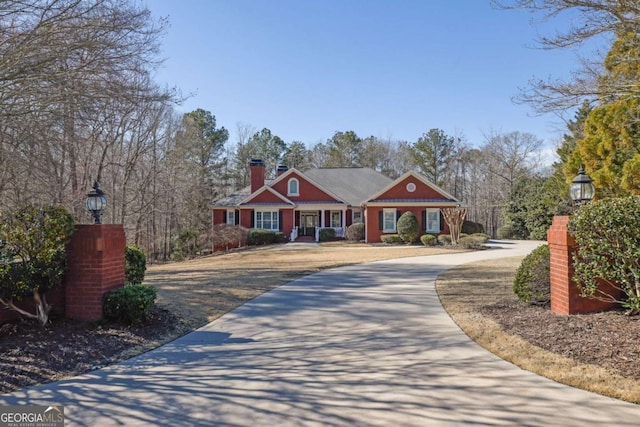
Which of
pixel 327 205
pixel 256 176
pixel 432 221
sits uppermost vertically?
pixel 256 176

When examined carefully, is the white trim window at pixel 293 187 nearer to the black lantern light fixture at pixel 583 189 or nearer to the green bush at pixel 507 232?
the green bush at pixel 507 232

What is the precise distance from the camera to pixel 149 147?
2594 centimetres

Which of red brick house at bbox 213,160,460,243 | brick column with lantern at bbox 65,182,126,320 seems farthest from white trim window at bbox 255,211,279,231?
brick column with lantern at bbox 65,182,126,320

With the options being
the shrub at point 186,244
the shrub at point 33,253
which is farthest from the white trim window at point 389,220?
the shrub at point 33,253

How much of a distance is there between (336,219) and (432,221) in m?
7.62

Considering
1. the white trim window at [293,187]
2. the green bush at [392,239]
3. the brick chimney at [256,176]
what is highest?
the brick chimney at [256,176]

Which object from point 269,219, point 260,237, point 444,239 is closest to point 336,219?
point 269,219

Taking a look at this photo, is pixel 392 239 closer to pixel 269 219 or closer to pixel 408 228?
pixel 408 228

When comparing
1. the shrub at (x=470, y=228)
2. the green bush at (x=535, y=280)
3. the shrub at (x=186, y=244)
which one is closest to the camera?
the green bush at (x=535, y=280)

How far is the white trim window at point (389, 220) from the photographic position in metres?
28.3

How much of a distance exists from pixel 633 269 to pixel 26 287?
7.67 metres

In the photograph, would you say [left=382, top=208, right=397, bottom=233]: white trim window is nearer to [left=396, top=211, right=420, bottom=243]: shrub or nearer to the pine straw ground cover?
[left=396, top=211, right=420, bottom=243]: shrub

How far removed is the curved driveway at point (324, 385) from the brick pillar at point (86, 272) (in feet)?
4.89

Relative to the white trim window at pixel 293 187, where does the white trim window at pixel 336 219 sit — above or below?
below
